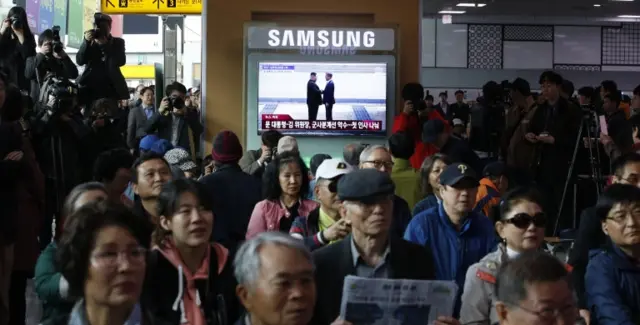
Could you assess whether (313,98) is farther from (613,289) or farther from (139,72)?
(139,72)

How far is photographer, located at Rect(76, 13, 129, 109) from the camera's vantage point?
1190 cm

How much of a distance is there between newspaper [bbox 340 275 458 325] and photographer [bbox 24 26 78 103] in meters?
7.57

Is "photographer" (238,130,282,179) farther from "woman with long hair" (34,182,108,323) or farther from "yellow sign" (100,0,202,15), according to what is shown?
"yellow sign" (100,0,202,15)

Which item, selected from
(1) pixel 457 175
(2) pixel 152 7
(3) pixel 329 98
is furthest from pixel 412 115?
(2) pixel 152 7

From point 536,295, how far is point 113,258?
1.39 metres

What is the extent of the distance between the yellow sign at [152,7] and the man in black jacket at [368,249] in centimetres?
1338

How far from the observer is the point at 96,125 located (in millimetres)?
→ 10477

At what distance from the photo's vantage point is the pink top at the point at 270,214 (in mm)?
7023

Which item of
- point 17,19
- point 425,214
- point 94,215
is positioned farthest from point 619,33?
point 94,215

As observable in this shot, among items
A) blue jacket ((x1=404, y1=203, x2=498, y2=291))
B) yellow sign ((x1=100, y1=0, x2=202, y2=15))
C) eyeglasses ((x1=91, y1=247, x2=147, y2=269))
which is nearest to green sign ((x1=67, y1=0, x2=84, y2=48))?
yellow sign ((x1=100, y1=0, x2=202, y2=15))

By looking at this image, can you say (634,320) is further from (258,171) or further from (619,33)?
(619,33)

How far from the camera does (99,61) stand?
11953 millimetres

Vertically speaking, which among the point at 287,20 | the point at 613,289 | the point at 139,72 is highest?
the point at 139,72

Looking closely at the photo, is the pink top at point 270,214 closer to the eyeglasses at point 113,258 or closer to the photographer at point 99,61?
the eyeglasses at point 113,258
